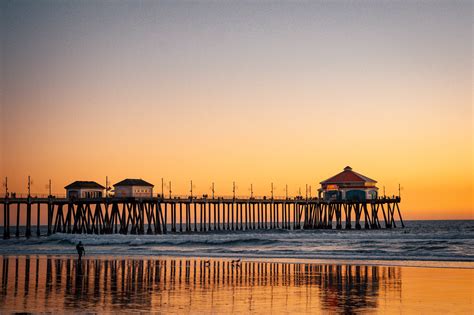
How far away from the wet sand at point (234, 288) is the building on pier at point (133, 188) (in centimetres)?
3860

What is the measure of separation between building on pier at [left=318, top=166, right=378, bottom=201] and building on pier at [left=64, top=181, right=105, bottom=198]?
32050 mm

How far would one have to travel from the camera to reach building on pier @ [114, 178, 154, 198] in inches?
2842

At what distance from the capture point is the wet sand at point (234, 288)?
18578 millimetres

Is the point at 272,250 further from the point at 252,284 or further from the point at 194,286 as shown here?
the point at 194,286

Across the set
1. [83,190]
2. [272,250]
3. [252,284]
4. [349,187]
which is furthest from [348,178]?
[252,284]

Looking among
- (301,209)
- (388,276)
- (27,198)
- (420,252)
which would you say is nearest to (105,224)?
(27,198)

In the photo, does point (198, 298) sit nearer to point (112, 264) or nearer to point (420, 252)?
point (112, 264)

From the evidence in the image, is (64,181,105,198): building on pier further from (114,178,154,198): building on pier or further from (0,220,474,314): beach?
(0,220,474,314): beach

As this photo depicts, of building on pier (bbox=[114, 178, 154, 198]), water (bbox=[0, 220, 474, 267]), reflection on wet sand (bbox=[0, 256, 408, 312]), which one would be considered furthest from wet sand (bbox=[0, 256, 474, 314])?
building on pier (bbox=[114, 178, 154, 198])

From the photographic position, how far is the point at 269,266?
32.8 m

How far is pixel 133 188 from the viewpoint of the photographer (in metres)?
72.2

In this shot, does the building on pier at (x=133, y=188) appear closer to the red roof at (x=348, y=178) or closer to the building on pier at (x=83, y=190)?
the building on pier at (x=83, y=190)

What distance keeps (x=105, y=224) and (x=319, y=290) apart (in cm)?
5506

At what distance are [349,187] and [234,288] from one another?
7048 cm
